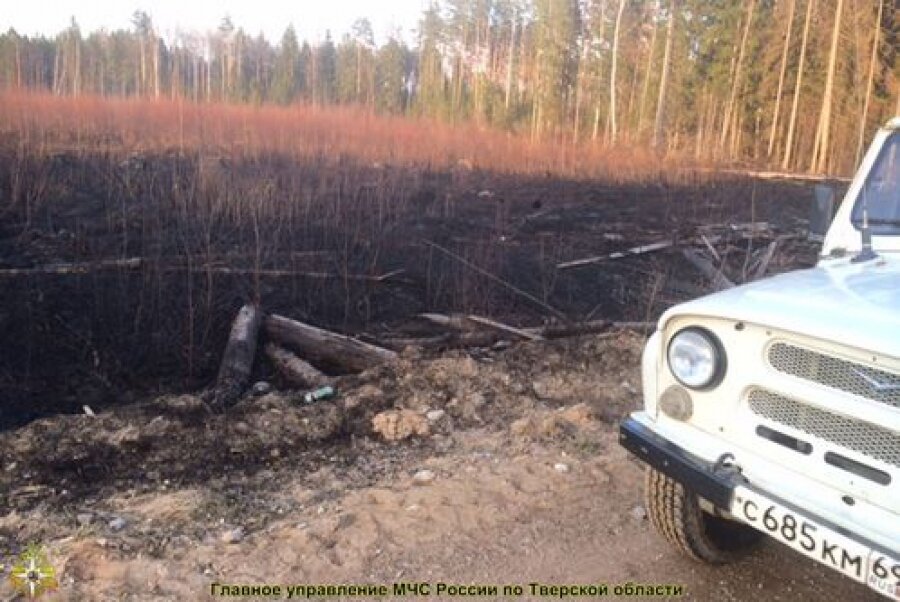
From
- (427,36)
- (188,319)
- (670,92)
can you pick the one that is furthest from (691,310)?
(427,36)

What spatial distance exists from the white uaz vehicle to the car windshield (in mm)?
463

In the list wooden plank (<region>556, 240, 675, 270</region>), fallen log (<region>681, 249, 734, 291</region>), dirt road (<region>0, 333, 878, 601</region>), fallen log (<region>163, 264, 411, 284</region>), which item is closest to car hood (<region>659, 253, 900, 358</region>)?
dirt road (<region>0, 333, 878, 601</region>)

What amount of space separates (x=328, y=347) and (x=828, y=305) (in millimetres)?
3948

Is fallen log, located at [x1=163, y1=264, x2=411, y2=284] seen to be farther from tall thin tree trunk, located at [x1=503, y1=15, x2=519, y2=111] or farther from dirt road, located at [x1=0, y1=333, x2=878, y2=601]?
tall thin tree trunk, located at [x1=503, y1=15, x2=519, y2=111]

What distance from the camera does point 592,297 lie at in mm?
8844

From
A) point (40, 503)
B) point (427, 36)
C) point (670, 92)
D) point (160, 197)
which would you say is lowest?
point (40, 503)

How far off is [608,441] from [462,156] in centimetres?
1735

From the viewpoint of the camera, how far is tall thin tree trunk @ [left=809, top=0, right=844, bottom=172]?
1205 inches

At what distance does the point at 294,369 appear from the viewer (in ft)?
17.9

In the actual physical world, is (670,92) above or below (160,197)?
above

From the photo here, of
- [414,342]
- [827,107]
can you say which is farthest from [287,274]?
[827,107]

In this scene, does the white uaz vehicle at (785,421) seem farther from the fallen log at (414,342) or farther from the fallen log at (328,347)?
the fallen log at (414,342)

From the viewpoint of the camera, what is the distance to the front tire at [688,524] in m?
3.01

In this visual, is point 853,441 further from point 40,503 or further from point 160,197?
point 160,197
